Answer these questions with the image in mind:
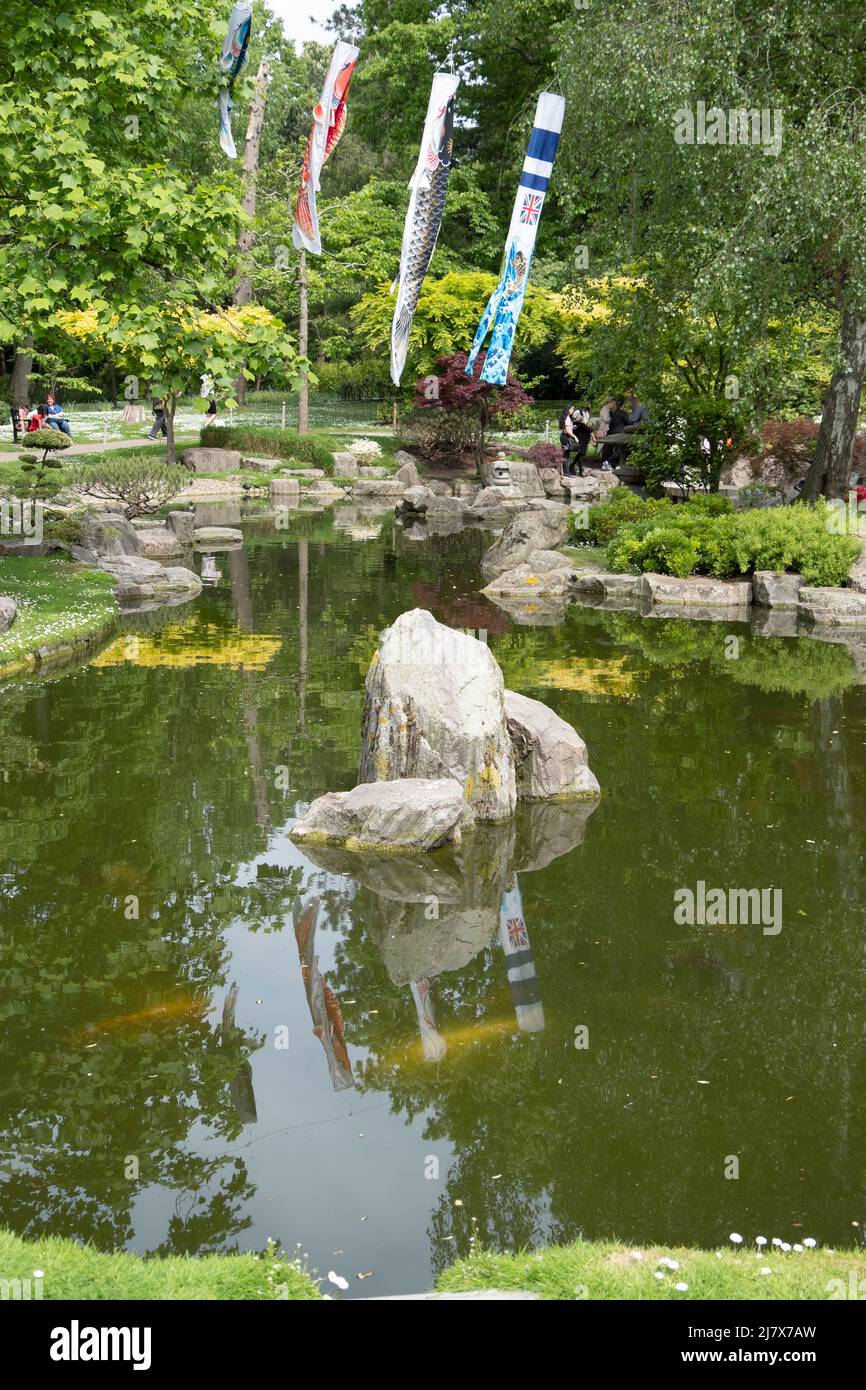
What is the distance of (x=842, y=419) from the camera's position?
63.3 ft

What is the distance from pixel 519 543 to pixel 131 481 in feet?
23.4

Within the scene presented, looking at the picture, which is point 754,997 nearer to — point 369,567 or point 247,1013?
point 247,1013

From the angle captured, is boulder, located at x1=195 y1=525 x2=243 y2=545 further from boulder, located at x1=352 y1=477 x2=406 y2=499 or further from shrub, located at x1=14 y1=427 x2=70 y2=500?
boulder, located at x1=352 y1=477 x2=406 y2=499

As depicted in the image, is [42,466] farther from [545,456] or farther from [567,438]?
[545,456]

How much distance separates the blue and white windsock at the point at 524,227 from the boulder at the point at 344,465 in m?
9.47

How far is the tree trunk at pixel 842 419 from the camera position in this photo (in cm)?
1844

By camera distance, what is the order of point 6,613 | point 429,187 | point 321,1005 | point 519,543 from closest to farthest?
point 321,1005, point 6,613, point 519,543, point 429,187

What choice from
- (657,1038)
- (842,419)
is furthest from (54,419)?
(657,1038)

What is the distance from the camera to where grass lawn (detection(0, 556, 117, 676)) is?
43.5 feet

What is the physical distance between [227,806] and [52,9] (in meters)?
8.79

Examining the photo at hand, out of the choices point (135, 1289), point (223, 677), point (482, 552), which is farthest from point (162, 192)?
point (482, 552)

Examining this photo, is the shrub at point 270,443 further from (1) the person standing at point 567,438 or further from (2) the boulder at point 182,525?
(2) the boulder at point 182,525

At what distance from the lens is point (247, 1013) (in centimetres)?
652

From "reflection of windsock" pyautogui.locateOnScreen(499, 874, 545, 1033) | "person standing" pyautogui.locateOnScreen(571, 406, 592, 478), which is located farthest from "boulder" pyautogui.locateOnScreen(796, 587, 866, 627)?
"person standing" pyautogui.locateOnScreen(571, 406, 592, 478)
